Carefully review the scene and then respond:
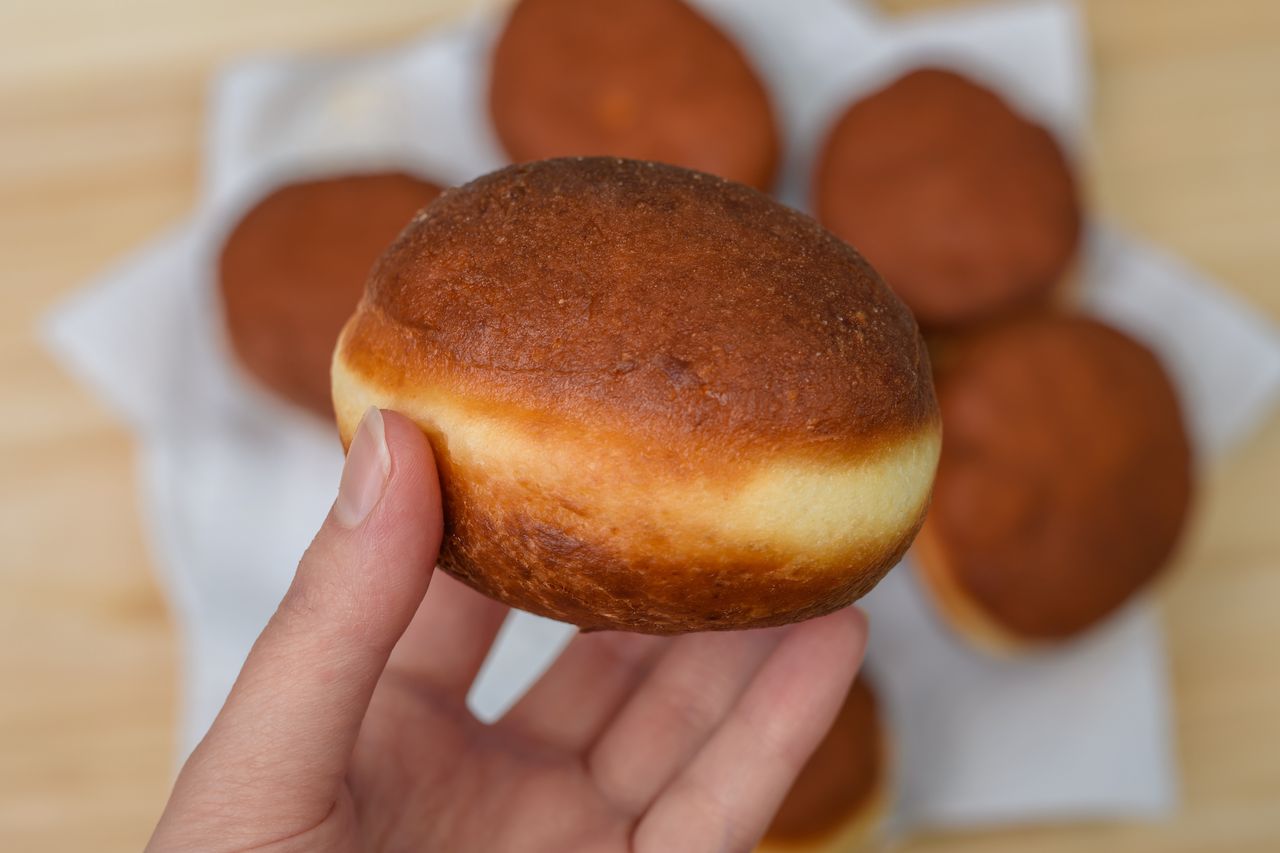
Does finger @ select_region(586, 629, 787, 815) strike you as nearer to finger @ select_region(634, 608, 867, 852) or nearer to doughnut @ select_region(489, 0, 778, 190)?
finger @ select_region(634, 608, 867, 852)

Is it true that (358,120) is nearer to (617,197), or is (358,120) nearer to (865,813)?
(617,197)

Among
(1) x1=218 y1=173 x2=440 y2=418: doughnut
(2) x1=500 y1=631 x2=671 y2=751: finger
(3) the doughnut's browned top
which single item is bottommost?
(2) x1=500 y1=631 x2=671 y2=751: finger

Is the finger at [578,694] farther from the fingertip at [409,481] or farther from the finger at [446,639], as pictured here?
the fingertip at [409,481]

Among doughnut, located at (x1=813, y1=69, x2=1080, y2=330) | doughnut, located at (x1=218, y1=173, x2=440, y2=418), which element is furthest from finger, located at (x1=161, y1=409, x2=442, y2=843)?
doughnut, located at (x1=813, y1=69, x2=1080, y2=330)

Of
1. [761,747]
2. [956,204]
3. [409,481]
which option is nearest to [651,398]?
[409,481]

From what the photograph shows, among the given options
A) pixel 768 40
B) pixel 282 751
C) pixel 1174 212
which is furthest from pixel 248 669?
pixel 1174 212

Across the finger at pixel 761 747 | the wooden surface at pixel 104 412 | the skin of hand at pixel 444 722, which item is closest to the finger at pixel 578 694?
the skin of hand at pixel 444 722
